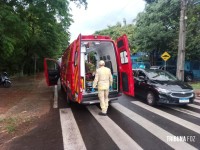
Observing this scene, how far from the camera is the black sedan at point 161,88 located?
8907mm

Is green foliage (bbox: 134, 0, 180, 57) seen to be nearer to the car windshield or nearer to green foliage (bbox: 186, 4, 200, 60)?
green foliage (bbox: 186, 4, 200, 60)

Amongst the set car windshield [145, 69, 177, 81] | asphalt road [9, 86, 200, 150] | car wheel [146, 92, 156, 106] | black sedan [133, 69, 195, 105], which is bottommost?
asphalt road [9, 86, 200, 150]

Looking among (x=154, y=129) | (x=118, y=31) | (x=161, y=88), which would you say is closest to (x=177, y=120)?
(x=154, y=129)

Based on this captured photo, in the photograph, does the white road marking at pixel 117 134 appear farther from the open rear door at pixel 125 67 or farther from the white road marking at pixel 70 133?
the open rear door at pixel 125 67

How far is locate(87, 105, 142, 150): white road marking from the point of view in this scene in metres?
5.04

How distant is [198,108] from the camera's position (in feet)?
30.3

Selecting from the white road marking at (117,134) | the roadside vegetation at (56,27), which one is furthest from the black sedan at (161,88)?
the roadside vegetation at (56,27)

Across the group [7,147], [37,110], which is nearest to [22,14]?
[37,110]

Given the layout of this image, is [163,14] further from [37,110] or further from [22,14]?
[37,110]

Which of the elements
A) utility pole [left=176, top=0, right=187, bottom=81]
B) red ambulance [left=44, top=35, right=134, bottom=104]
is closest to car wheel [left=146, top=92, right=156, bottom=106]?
red ambulance [left=44, top=35, right=134, bottom=104]

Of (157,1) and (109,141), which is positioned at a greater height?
(157,1)

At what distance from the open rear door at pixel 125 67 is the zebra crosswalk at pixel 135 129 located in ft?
2.93

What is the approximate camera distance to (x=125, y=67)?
334 inches

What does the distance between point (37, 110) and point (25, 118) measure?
4.04 feet
